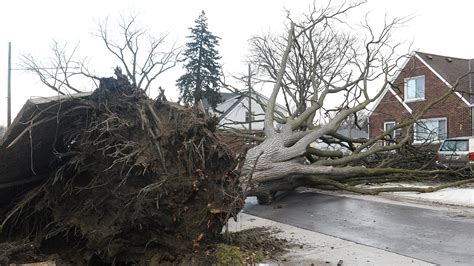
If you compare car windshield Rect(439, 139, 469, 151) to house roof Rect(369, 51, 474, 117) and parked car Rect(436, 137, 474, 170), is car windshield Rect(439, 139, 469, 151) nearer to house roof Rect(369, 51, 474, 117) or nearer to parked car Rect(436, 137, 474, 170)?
parked car Rect(436, 137, 474, 170)

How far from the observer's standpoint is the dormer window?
25641 millimetres

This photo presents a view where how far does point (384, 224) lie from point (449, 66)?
21571 mm

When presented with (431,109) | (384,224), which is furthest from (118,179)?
(431,109)

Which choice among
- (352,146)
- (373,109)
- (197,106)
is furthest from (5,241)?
(373,109)

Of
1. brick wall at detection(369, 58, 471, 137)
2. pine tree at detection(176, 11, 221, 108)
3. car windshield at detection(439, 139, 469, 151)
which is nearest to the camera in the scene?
car windshield at detection(439, 139, 469, 151)

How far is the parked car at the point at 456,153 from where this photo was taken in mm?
14781

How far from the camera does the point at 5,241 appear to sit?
613cm

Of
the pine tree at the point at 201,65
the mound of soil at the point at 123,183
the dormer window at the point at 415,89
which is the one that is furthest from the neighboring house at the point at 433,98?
the mound of soil at the point at 123,183

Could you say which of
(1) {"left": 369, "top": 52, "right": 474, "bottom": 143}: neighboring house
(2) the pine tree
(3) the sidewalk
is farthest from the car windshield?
(2) the pine tree

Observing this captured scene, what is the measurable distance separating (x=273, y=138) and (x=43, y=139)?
5.41 metres

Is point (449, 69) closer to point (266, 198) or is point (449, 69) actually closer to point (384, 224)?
point (266, 198)

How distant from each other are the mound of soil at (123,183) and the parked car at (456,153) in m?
10.7

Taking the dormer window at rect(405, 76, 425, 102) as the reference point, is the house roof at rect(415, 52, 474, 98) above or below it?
above

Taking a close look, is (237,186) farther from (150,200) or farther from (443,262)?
(443,262)
